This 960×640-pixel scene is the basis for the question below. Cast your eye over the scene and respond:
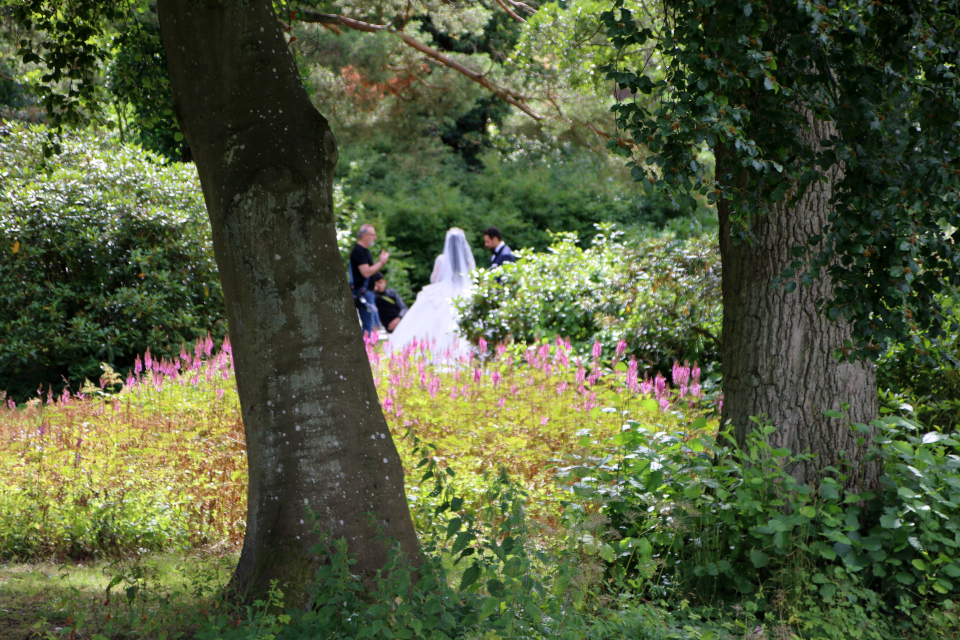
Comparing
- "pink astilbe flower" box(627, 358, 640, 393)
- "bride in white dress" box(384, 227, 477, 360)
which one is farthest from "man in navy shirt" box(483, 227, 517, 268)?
"pink astilbe flower" box(627, 358, 640, 393)

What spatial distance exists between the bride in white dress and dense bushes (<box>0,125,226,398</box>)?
3065 mm

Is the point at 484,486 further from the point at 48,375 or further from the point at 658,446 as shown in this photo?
the point at 48,375

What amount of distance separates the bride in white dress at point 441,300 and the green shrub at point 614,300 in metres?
1.70

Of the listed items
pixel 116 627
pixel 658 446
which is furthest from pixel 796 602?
pixel 116 627

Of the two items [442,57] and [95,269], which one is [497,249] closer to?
[442,57]

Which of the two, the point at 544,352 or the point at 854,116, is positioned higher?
the point at 854,116

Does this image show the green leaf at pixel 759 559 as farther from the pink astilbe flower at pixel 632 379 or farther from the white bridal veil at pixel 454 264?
the white bridal veil at pixel 454 264

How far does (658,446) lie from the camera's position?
397cm

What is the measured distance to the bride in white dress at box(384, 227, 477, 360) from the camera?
1144 cm

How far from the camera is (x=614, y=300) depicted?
8.02 metres

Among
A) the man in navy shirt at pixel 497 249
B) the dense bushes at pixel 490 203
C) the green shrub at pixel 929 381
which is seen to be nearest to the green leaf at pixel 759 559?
the green shrub at pixel 929 381

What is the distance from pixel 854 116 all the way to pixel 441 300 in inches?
363

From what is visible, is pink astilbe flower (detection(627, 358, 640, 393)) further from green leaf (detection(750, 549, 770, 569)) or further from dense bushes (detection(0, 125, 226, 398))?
dense bushes (detection(0, 125, 226, 398))

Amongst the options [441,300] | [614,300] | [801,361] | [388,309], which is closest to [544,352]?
[614,300]
